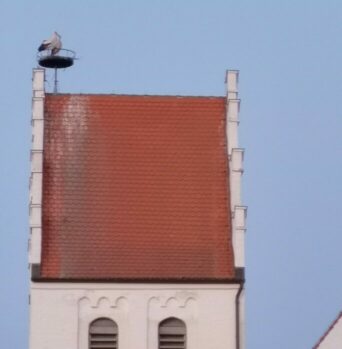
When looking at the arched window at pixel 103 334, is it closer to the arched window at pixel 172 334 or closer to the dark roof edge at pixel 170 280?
the dark roof edge at pixel 170 280

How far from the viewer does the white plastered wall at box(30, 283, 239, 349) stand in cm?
4112

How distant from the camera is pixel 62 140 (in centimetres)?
4356

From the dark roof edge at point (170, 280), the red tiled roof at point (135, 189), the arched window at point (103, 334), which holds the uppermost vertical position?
the red tiled roof at point (135, 189)

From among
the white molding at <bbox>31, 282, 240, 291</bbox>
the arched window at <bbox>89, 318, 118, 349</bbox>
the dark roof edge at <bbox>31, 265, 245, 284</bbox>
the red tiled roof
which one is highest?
the red tiled roof

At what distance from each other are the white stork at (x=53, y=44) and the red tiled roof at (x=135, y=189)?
11.8ft

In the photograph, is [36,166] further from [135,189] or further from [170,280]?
[170,280]

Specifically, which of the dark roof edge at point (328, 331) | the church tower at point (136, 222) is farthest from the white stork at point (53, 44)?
the dark roof edge at point (328, 331)

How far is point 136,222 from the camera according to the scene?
42688 millimetres

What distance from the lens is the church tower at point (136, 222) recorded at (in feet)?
136

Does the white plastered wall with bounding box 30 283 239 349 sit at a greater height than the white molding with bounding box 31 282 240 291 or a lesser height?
lesser

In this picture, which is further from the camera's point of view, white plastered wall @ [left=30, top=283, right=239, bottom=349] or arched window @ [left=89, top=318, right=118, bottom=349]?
arched window @ [left=89, top=318, right=118, bottom=349]

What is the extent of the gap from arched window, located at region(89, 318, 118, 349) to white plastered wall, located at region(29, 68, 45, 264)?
229cm

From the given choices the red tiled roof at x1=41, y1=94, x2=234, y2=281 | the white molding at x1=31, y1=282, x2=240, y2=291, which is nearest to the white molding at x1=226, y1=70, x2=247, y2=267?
the red tiled roof at x1=41, y1=94, x2=234, y2=281

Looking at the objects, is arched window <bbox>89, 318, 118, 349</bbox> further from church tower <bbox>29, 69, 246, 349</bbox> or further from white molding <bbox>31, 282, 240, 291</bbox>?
white molding <bbox>31, 282, 240, 291</bbox>
